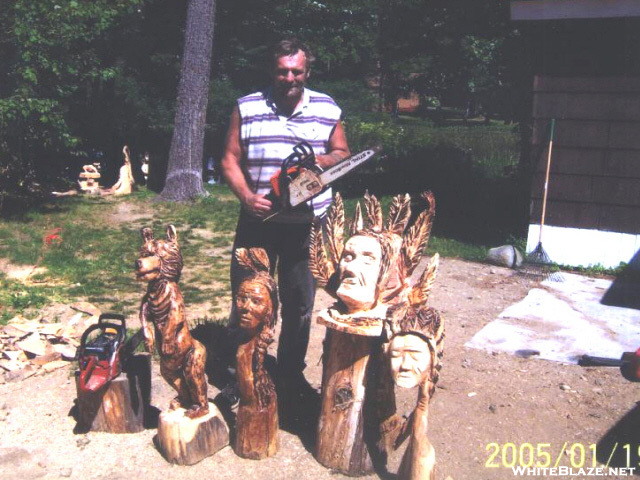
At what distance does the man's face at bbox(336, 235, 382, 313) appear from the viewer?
3.12 m

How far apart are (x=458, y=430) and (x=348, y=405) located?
2.88ft

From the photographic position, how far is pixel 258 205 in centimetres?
354

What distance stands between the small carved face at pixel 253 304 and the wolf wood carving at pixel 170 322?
1.09 feet

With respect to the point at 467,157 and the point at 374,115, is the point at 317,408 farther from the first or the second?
the point at 374,115

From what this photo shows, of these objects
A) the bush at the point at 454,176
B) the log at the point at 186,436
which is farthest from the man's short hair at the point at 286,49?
the bush at the point at 454,176

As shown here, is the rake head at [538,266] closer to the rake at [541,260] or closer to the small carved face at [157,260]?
the rake at [541,260]

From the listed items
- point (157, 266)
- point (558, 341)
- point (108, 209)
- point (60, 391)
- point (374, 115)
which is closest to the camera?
point (157, 266)

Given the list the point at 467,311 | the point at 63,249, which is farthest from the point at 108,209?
the point at 467,311

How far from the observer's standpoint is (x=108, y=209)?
398 inches

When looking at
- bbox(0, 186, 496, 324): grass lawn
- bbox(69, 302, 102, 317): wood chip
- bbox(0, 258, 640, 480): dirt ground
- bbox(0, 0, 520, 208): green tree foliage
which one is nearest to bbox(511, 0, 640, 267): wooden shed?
bbox(0, 186, 496, 324): grass lawn

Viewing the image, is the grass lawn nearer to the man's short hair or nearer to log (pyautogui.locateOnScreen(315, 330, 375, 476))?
log (pyautogui.locateOnScreen(315, 330, 375, 476))

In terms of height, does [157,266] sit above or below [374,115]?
below

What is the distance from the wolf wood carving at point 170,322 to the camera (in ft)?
A: 10.3

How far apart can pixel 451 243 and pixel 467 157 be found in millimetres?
5313
